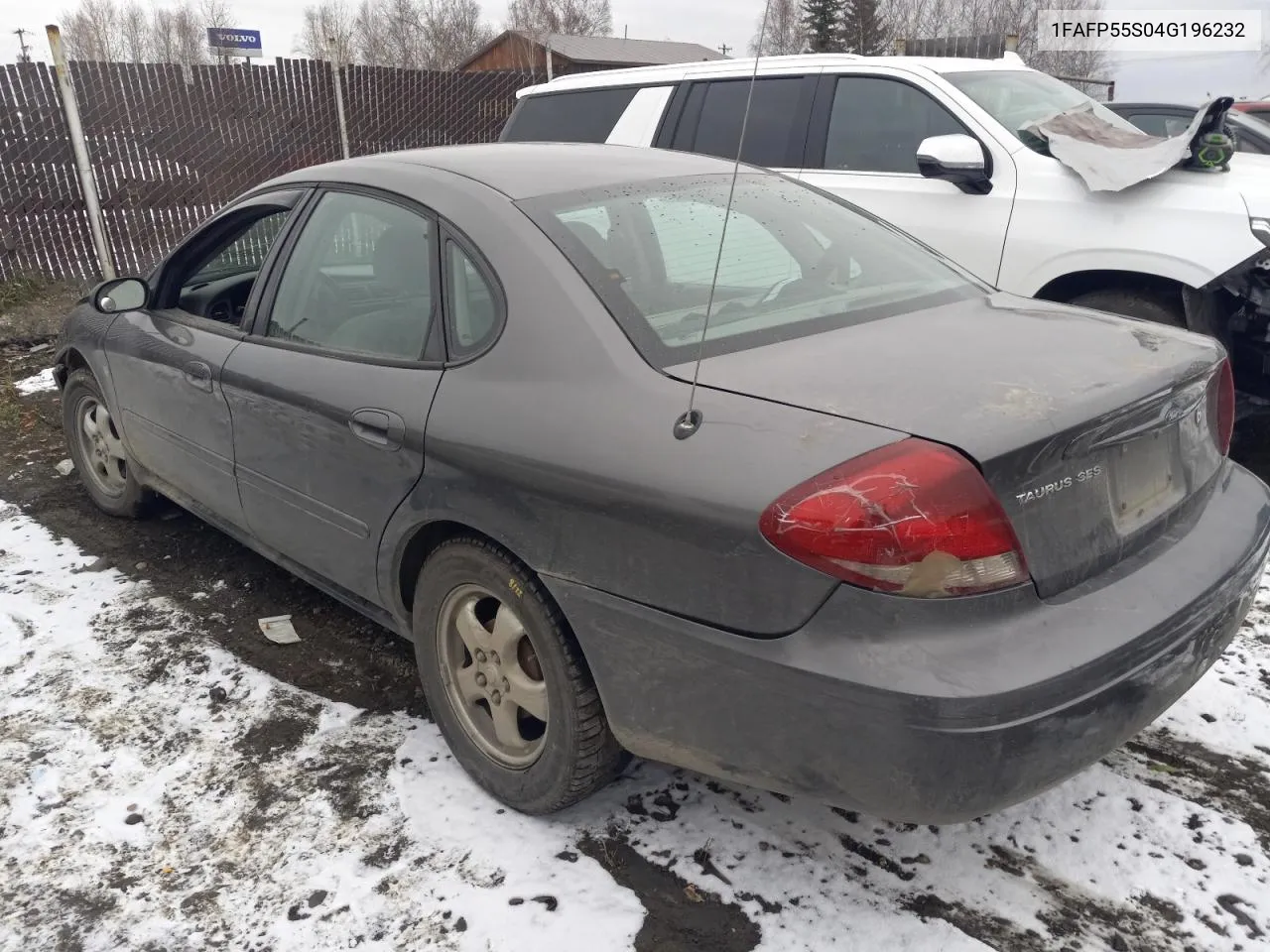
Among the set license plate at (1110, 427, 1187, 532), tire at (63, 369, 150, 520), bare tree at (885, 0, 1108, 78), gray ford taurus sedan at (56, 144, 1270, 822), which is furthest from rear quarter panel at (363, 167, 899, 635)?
bare tree at (885, 0, 1108, 78)

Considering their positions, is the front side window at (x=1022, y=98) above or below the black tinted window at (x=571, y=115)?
above

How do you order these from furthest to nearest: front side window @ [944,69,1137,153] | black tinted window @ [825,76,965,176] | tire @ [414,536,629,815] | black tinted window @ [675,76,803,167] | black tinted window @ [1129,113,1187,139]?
black tinted window @ [1129,113,1187,139], black tinted window @ [675,76,803,167], black tinted window @ [825,76,965,176], front side window @ [944,69,1137,153], tire @ [414,536,629,815]

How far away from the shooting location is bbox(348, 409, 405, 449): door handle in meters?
2.54

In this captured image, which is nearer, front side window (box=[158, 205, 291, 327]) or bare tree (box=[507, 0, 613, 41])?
front side window (box=[158, 205, 291, 327])

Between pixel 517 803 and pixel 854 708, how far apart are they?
1102mm

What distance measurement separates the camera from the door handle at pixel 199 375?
11.0ft

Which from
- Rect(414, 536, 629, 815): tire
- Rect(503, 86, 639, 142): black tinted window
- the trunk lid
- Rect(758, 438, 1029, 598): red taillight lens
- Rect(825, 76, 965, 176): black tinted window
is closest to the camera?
Rect(758, 438, 1029, 598): red taillight lens

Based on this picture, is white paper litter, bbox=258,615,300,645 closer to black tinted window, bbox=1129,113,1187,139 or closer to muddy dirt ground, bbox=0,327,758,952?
muddy dirt ground, bbox=0,327,758,952

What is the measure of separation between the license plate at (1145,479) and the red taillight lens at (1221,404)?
0.29 m

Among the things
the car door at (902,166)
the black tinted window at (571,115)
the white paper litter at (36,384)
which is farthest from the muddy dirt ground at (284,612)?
the black tinted window at (571,115)

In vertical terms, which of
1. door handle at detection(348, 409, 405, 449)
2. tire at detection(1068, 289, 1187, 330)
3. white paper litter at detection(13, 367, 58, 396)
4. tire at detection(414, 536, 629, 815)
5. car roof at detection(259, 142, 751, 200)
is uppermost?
car roof at detection(259, 142, 751, 200)

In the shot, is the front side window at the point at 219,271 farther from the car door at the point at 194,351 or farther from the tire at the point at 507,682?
the tire at the point at 507,682

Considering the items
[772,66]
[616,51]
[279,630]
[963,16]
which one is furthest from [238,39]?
[963,16]

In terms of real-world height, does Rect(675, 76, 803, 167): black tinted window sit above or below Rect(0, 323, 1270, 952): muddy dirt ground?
above
